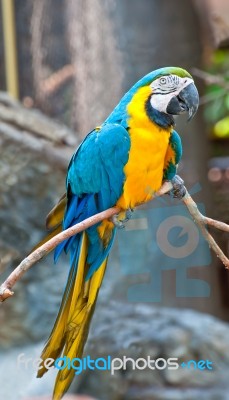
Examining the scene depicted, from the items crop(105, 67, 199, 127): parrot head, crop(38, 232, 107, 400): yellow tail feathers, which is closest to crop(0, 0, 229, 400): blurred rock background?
crop(38, 232, 107, 400): yellow tail feathers

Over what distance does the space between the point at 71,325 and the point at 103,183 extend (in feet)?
0.51

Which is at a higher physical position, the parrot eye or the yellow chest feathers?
the parrot eye

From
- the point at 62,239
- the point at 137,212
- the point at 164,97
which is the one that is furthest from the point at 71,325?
the point at 137,212

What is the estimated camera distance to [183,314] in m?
1.43

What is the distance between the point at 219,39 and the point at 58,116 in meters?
0.43

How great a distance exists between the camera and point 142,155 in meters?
0.65

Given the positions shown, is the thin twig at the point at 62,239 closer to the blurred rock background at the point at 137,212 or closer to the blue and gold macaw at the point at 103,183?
the blue and gold macaw at the point at 103,183

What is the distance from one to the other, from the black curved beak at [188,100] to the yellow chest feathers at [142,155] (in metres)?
0.04

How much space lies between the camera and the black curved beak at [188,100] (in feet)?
1.97

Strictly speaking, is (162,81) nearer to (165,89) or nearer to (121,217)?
(165,89)

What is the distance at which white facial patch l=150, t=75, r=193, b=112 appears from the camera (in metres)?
0.60

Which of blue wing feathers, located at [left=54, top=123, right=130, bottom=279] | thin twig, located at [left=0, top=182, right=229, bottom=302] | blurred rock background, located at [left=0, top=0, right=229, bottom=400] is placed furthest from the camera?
blurred rock background, located at [left=0, top=0, right=229, bottom=400]

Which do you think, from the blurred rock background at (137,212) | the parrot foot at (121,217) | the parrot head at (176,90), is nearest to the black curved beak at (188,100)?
the parrot head at (176,90)

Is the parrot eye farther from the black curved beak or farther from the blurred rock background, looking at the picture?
the blurred rock background
